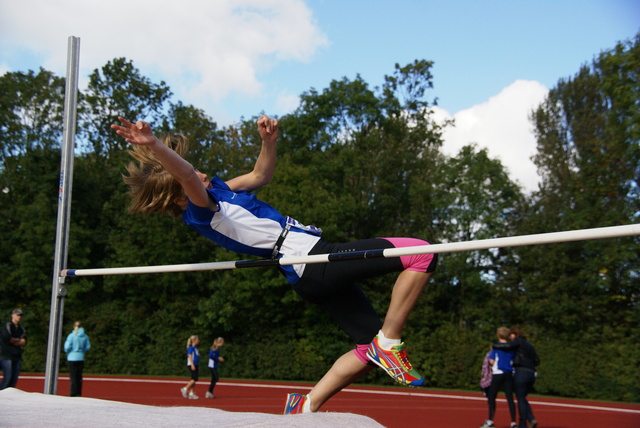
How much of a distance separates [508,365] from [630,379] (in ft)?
32.9

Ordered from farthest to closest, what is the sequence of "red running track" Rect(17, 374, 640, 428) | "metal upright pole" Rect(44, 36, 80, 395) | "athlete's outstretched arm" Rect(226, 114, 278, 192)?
"red running track" Rect(17, 374, 640, 428) → "metal upright pole" Rect(44, 36, 80, 395) → "athlete's outstretched arm" Rect(226, 114, 278, 192)

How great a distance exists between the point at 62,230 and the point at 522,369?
7.12 m

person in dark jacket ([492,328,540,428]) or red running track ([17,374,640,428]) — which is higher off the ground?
person in dark jacket ([492,328,540,428])

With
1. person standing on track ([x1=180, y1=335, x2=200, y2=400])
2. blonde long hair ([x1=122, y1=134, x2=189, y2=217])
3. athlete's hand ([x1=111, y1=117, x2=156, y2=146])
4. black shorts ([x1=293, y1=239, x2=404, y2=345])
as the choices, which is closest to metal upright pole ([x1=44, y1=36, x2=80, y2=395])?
blonde long hair ([x1=122, y1=134, x2=189, y2=217])

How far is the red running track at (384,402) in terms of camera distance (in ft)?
39.7

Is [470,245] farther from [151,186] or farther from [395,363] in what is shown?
[151,186]

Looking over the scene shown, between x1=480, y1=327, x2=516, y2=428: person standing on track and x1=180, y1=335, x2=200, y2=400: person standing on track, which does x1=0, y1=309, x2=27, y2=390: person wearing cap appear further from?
x1=480, y1=327, x2=516, y2=428: person standing on track

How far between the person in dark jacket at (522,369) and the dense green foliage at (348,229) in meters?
9.72

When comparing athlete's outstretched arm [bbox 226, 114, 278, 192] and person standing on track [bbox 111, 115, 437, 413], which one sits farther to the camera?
athlete's outstretched arm [bbox 226, 114, 278, 192]

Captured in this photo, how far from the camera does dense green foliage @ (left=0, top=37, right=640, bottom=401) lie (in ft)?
66.0

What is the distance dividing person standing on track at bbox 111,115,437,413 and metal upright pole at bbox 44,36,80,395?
1.64 m

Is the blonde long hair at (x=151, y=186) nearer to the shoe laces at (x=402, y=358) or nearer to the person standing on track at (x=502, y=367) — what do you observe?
the shoe laces at (x=402, y=358)

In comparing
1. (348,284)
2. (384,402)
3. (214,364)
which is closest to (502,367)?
(384,402)


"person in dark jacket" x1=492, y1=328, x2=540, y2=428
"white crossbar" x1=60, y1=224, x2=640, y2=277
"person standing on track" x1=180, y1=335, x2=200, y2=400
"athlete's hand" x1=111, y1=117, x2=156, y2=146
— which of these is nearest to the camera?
"white crossbar" x1=60, y1=224, x2=640, y2=277
